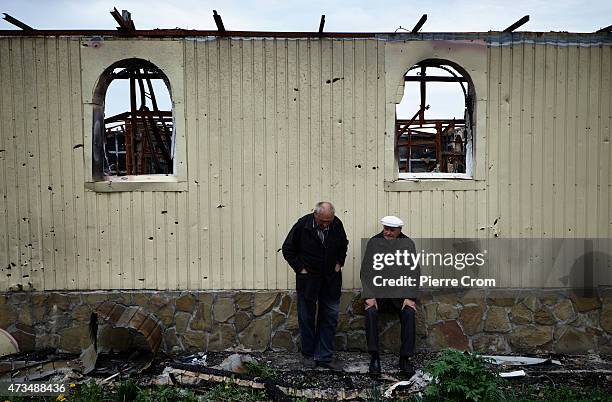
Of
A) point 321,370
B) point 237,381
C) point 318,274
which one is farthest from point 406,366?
point 237,381

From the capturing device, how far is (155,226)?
20.6 feet

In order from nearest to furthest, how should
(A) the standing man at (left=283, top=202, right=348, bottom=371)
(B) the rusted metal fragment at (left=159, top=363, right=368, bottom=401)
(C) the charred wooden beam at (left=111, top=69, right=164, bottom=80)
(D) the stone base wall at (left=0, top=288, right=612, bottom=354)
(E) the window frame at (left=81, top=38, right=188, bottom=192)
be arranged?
(B) the rusted metal fragment at (left=159, top=363, right=368, bottom=401), (A) the standing man at (left=283, top=202, right=348, bottom=371), (E) the window frame at (left=81, top=38, right=188, bottom=192), (D) the stone base wall at (left=0, top=288, right=612, bottom=354), (C) the charred wooden beam at (left=111, top=69, right=164, bottom=80)

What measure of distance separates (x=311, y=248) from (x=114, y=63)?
3.11m

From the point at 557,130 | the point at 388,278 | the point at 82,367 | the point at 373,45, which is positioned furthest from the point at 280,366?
the point at 557,130

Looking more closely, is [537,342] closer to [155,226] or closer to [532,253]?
[532,253]

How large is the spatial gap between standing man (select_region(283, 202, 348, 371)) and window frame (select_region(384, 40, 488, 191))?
1029 mm

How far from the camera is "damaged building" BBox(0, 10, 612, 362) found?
617 centimetres

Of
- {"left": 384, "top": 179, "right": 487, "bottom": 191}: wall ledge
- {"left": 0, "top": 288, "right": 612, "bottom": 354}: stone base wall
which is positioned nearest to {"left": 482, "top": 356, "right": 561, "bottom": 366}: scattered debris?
{"left": 0, "top": 288, "right": 612, "bottom": 354}: stone base wall

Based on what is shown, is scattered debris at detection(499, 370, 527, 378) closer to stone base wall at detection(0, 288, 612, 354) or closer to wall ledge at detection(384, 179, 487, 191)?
stone base wall at detection(0, 288, 612, 354)

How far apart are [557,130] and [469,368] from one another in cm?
328

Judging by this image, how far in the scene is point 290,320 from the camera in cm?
630

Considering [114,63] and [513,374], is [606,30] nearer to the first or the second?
[513,374]

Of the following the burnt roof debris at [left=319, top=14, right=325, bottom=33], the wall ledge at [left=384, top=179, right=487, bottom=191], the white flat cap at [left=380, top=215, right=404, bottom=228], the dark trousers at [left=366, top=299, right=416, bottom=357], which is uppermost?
the burnt roof debris at [left=319, top=14, right=325, bottom=33]

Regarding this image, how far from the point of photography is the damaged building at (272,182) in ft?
20.2
